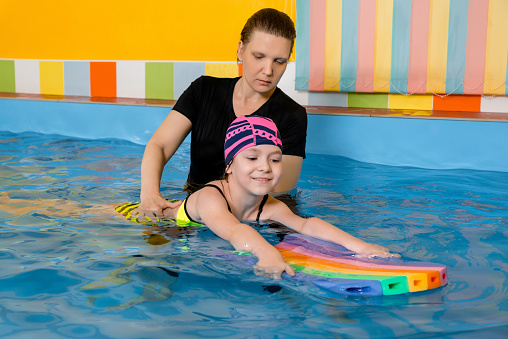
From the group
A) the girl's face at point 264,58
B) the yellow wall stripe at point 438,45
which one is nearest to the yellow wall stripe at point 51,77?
the yellow wall stripe at point 438,45

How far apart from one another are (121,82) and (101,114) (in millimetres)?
1067

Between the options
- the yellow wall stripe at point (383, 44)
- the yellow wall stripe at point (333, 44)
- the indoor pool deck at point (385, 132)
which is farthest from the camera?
the yellow wall stripe at point (333, 44)

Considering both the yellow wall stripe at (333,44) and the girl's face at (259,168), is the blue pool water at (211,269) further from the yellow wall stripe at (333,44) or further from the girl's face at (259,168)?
the yellow wall stripe at (333,44)

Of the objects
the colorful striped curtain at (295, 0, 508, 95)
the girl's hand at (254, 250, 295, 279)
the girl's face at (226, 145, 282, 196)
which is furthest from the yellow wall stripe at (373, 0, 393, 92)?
the girl's hand at (254, 250, 295, 279)

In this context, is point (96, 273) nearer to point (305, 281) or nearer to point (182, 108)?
point (305, 281)

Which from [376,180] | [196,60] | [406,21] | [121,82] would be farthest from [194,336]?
[121,82]

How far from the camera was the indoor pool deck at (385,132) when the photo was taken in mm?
4262

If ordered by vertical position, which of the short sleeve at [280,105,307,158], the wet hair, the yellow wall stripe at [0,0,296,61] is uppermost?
the yellow wall stripe at [0,0,296,61]

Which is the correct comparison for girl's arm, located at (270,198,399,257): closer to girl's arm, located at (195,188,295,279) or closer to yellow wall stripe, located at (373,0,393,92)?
girl's arm, located at (195,188,295,279)

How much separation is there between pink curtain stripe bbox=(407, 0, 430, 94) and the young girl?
9.91ft

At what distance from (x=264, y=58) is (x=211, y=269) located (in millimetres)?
1059

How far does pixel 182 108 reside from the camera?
9.60 feet

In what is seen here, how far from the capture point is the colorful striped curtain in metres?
4.86

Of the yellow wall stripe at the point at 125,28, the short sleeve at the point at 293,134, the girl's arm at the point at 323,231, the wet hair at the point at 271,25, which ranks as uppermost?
the yellow wall stripe at the point at 125,28
